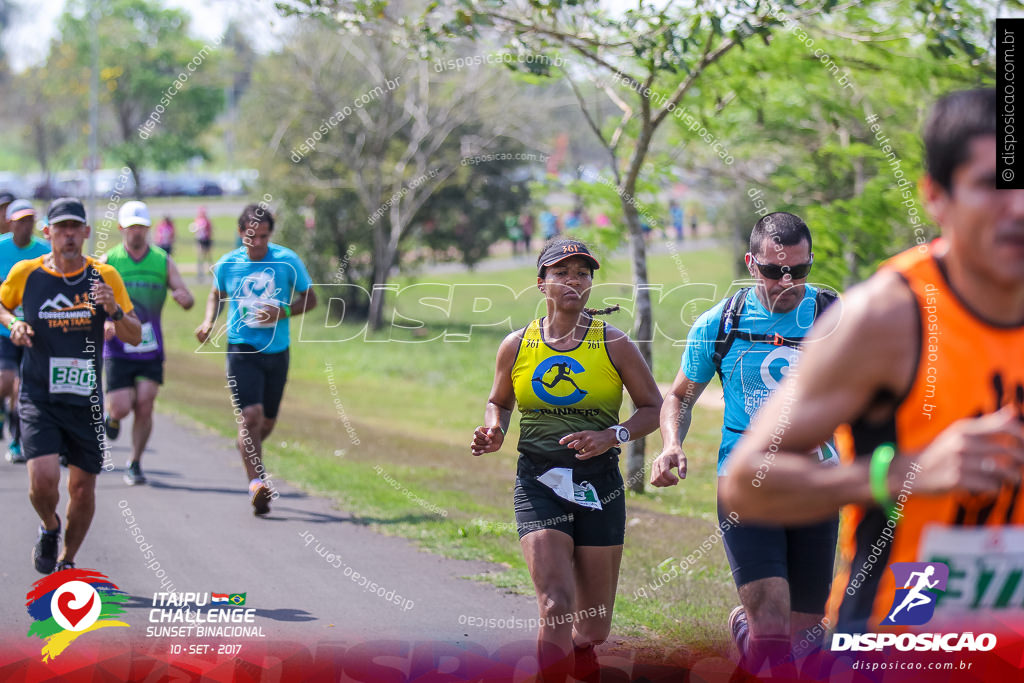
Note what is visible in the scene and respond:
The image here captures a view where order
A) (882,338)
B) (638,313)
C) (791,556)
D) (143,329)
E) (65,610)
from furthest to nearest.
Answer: (638,313) < (143,329) < (65,610) < (791,556) < (882,338)

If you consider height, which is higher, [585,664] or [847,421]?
[847,421]

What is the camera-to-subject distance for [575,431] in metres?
5.00

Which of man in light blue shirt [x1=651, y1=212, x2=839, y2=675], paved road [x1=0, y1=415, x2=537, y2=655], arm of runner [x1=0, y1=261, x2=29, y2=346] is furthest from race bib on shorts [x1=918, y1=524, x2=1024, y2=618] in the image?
arm of runner [x1=0, y1=261, x2=29, y2=346]

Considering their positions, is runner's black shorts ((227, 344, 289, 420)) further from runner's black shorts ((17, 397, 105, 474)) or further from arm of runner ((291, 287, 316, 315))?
runner's black shorts ((17, 397, 105, 474))

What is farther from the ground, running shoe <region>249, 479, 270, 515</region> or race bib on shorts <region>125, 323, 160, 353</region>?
race bib on shorts <region>125, 323, 160, 353</region>

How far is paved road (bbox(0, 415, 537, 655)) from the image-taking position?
6.22 metres

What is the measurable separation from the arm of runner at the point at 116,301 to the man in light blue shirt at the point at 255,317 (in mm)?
2047

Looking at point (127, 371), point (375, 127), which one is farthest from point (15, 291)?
point (375, 127)

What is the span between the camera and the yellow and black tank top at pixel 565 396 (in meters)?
5.01

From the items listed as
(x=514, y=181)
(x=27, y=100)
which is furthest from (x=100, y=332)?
(x=27, y=100)

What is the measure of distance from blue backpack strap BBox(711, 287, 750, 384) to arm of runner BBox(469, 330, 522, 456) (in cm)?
92

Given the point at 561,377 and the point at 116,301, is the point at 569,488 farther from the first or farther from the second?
the point at 116,301

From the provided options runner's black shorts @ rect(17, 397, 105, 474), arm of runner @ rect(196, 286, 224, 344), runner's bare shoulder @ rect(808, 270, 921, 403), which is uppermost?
runner's bare shoulder @ rect(808, 270, 921, 403)

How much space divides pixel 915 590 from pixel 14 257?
8.30 metres
